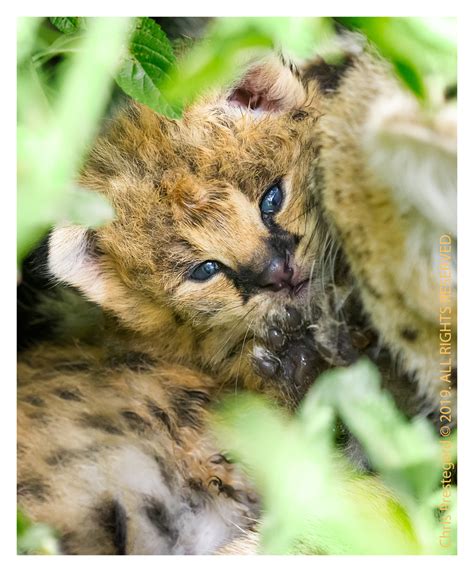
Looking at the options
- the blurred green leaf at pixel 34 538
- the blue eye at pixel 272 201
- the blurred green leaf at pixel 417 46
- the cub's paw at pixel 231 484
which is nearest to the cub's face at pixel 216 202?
the blue eye at pixel 272 201

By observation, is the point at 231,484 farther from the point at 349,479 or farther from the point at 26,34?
the point at 26,34

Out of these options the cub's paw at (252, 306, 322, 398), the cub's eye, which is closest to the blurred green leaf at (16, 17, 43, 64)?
the cub's eye

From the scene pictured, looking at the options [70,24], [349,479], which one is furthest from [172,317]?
[70,24]

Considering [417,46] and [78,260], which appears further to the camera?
[78,260]

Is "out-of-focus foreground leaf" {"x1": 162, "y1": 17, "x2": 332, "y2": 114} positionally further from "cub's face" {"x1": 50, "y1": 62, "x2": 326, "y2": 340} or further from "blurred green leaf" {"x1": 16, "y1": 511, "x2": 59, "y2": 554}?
"blurred green leaf" {"x1": 16, "y1": 511, "x2": 59, "y2": 554}
